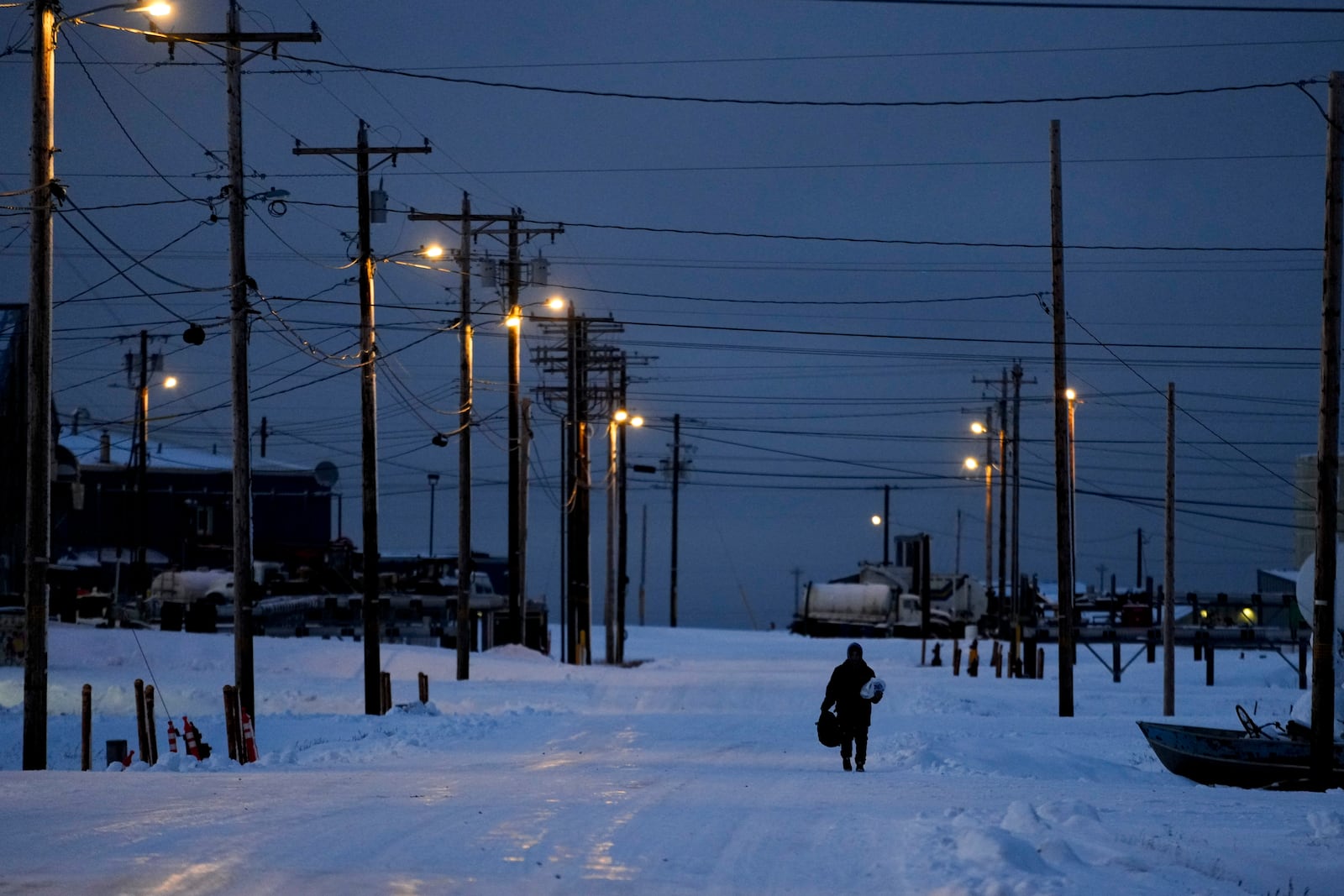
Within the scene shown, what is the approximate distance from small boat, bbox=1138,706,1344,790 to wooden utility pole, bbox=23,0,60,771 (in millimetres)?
14518

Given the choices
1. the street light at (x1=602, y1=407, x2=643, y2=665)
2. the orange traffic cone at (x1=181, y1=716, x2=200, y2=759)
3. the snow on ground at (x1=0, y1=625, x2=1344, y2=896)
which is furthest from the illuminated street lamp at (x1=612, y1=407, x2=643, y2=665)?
the orange traffic cone at (x1=181, y1=716, x2=200, y2=759)

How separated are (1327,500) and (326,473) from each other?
6019 centimetres

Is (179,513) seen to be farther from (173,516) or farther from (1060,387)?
(1060,387)

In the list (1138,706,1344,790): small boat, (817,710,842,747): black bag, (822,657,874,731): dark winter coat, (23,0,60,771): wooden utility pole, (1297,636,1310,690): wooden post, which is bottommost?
(1297,636,1310,690): wooden post

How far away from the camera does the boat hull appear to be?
778 inches

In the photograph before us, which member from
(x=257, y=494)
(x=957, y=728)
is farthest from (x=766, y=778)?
(x=257, y=494)

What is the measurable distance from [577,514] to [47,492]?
30324 millimetres

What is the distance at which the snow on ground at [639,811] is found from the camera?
9.45 m

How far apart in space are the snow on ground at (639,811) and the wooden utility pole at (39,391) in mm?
1535

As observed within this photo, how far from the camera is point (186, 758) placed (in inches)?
747

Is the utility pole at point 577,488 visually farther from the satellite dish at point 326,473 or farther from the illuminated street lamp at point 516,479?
the satellite dish at point 326,473

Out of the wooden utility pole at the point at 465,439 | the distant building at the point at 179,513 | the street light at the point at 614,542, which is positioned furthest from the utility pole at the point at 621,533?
the distant building at the point at 179,513

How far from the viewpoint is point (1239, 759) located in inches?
Result: 782

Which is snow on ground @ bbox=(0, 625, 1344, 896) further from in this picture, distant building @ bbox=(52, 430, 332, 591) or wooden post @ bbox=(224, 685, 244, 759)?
distant building @ bbox=(52, 430, 332, 591)
